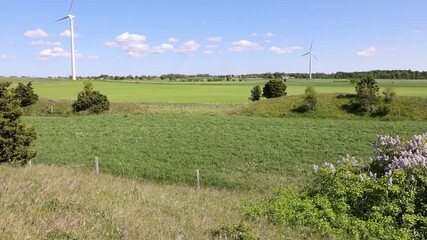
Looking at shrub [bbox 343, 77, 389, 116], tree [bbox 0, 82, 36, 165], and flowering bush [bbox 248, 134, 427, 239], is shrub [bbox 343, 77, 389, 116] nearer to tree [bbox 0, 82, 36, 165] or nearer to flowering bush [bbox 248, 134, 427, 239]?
flowering bush [bbox 248, 134, 427, 239]

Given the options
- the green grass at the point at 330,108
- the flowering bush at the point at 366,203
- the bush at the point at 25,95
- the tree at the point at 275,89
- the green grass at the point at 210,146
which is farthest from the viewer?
the tree at the point at 275,89

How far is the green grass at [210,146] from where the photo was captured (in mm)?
23641

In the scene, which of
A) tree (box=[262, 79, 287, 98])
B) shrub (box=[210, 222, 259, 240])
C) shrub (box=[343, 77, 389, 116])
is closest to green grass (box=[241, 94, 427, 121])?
shrub (box=[343, 77, 389, 116])

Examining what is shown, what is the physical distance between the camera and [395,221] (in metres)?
9.26

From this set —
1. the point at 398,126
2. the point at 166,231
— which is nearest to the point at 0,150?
the point at 166,231

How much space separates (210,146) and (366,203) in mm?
21850

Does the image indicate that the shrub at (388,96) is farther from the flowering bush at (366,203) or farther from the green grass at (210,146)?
the flowering bush at (366,203)

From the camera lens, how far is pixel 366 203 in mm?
→ 9898

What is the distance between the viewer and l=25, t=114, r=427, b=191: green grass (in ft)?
77.6

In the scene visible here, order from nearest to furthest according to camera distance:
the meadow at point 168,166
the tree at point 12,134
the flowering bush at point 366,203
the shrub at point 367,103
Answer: the meadow at point 168,166 < the flowering bush at point 366,203 < the tree at point 12,134 < the shrub at point 367,103

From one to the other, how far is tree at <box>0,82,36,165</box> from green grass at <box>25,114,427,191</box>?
4.91 metres

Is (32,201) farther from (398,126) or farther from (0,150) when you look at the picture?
(398,126)

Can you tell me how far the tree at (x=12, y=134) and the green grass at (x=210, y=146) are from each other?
4.91 meters

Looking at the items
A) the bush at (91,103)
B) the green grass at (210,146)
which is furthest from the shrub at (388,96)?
the bush at (91,103)
